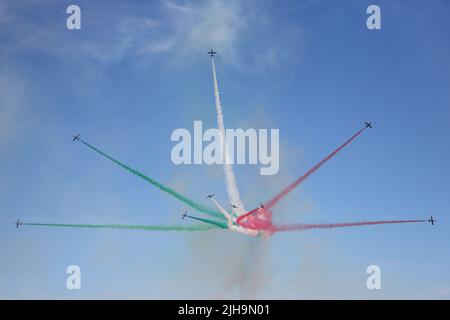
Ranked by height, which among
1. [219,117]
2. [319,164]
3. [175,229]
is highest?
[219,117]
